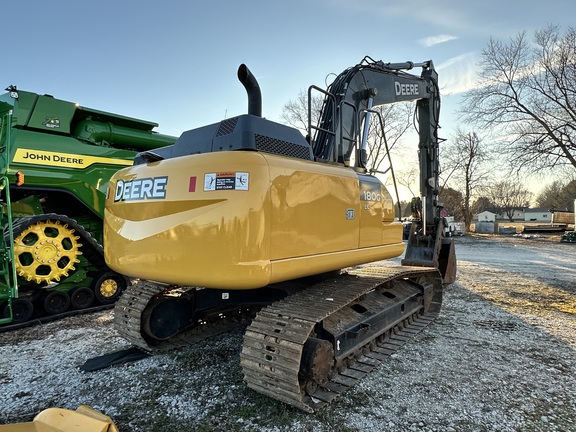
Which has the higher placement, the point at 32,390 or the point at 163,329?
the point at 163,329

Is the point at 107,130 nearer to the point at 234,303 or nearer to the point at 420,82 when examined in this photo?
the point at 234,303

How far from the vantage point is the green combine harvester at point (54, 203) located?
5320 mm

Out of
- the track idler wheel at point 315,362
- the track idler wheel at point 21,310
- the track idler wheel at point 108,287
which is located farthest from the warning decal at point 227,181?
the track idler wheel at point 108,287

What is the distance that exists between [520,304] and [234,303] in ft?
15.9

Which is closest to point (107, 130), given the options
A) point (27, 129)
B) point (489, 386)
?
point (27, 129)

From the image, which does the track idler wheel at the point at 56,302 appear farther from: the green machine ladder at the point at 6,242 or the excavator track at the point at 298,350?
the excavator track at the point at 298,350

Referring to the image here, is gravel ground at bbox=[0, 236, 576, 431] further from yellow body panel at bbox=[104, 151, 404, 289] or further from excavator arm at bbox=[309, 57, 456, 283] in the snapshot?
excavator arm at bbox=[309, 57, 456, 283]

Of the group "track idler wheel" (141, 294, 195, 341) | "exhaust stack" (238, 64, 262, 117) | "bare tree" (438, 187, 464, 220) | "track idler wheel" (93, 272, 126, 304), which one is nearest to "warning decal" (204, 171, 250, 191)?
"exhaust stack" (238, 64, 262, 117)

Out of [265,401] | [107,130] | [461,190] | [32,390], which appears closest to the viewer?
[265,401]

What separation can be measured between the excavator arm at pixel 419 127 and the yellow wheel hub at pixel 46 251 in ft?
13.6

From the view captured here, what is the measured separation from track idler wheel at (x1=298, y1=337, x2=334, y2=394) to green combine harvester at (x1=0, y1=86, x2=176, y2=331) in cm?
405

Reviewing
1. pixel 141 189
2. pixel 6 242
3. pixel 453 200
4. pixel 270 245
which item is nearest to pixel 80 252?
pixel 6 242

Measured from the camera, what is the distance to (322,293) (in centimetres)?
334

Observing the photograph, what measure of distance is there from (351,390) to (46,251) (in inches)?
187
